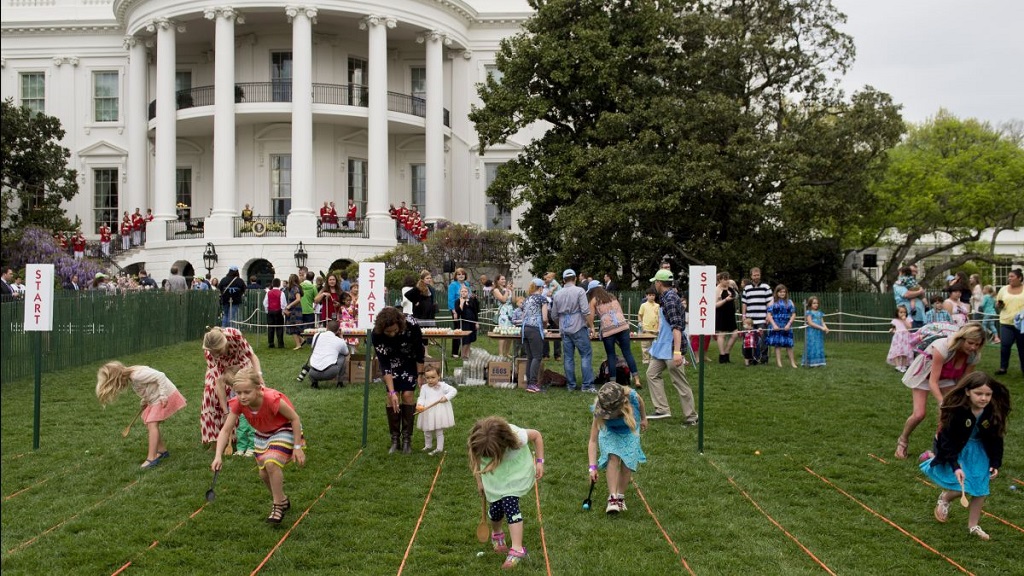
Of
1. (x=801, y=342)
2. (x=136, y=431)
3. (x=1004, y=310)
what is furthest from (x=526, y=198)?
(x=136, y=431)

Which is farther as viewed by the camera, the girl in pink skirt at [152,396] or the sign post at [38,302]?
the sign post at [38,302]

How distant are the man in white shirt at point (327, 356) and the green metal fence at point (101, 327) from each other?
427 cm

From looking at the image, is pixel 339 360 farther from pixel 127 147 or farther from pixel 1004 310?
pixel 127 147

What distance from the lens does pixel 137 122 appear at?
126 feet

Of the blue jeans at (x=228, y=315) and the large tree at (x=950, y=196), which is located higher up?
the large tree at (x=950, y=196)

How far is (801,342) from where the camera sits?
24547mm

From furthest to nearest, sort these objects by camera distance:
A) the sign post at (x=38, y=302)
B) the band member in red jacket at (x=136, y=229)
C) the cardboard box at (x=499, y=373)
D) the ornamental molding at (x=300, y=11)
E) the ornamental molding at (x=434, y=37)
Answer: the ornamental molding at (x=434, y=37) → the band member in red jacket at (x=136, y=229) → the ornamental molding at (x=300, y=11) → the cardboard box at (x=499, y=373) → the sign post at (x=38, y=302)

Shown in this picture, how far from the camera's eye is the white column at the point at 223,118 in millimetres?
34156

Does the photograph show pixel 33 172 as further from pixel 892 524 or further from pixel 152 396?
pixel 892 524

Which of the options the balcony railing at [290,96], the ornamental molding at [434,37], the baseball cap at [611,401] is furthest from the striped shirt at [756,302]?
the balcony railing at [290,96]

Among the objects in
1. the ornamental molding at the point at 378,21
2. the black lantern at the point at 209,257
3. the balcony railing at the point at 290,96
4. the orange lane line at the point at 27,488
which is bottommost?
the orange lane line at the point at 27,488

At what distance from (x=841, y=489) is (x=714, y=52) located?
2081 cm

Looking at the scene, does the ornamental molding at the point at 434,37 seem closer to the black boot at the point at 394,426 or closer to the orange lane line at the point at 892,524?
the black boot at the point at 394,426

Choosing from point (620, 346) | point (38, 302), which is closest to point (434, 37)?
point (620, 346)
